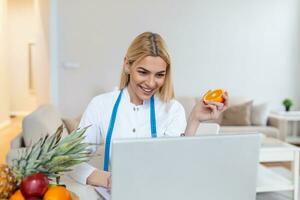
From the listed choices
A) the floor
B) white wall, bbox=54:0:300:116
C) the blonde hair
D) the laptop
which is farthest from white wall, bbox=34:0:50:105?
the laptop

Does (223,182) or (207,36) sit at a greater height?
(207,36)

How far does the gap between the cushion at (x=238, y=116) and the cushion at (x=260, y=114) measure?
3.5 inches

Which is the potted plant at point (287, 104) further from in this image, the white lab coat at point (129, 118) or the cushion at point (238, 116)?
the white lab coat at point (129, 118)

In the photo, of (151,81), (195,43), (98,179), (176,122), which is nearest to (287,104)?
(195,43)

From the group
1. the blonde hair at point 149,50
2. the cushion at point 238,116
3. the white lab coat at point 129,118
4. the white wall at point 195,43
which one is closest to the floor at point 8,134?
the white wall at point 195,43

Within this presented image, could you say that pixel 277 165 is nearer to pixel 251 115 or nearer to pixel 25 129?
pixel 251 115

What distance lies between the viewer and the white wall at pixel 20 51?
827 cm

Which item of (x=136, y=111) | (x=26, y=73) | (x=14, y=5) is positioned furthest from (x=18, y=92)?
(x=136, y=111)

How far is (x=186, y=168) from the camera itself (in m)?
0.85

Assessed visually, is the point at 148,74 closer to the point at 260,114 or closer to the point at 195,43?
the point at 260,114

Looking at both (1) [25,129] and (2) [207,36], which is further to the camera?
(2) [207,36]

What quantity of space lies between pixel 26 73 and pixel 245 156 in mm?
8128

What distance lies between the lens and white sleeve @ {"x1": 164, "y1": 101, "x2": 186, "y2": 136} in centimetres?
145

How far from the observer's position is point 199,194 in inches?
34.6
